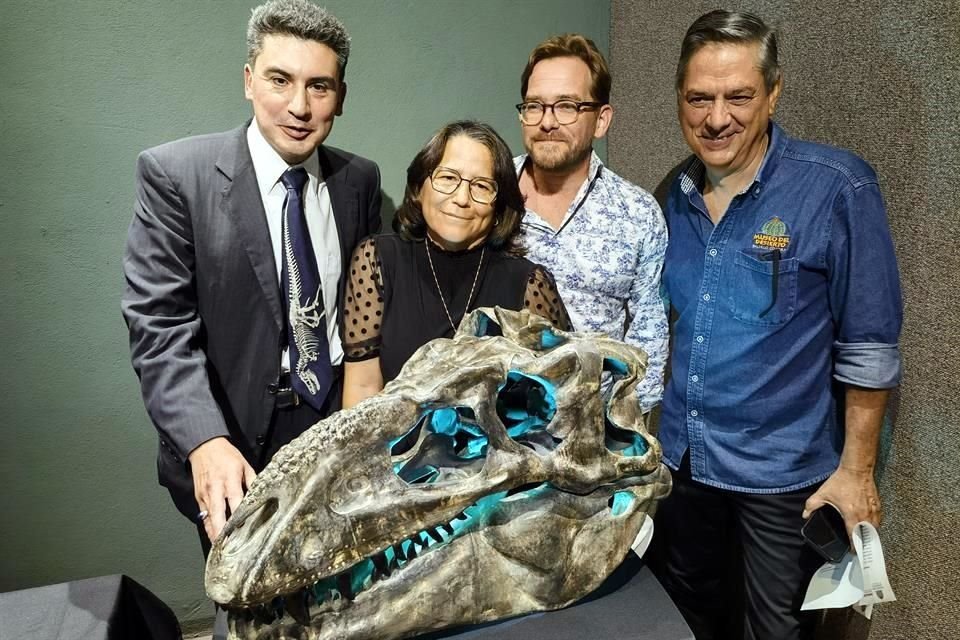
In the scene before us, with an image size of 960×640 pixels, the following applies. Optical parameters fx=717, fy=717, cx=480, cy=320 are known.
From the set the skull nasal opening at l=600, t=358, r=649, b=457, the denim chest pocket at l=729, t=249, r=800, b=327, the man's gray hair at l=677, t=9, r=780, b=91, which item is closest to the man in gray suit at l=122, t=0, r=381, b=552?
the skull nasal opening at l=600, t=358, r=649, b=457

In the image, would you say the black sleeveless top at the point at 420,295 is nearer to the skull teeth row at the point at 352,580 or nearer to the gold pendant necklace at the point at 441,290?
the gold pendant necklace at the point at 441,290

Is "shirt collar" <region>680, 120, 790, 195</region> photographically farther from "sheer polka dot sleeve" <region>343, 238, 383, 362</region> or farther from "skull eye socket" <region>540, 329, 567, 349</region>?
"sheer polka dot sleeve" <region>343, 238, 383, 362</region>

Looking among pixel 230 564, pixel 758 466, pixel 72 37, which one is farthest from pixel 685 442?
pixel 72 37

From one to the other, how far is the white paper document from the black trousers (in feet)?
0.37

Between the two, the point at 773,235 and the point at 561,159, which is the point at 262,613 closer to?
the point at 561,159

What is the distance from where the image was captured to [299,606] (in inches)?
48.8

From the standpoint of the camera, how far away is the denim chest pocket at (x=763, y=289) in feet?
6.03

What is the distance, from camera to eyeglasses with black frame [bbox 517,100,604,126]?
193 cm

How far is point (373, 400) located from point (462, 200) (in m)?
0.59

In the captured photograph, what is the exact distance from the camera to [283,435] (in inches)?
77.2

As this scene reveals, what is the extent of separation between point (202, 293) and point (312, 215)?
13.9 inches

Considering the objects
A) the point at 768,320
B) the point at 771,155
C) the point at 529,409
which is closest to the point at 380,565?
the point at 529,409

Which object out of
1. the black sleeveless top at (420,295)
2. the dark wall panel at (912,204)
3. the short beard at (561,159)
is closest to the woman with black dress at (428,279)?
the black sleeveless top at (420,295)

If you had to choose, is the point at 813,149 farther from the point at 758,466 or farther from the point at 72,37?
the point at 72,37
